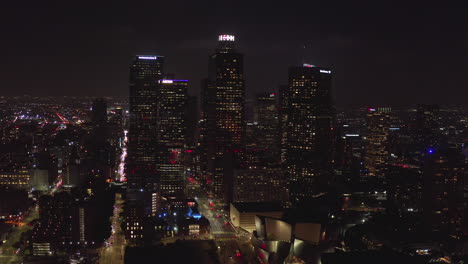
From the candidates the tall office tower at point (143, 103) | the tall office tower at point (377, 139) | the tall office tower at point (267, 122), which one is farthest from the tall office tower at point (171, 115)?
the tall office tower at point (377, 139)

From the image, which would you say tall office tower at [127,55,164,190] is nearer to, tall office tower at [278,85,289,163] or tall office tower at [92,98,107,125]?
tall office tower at [278,85,289,163]

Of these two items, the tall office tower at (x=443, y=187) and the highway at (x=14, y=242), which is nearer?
the highway at (x=14, y=242)

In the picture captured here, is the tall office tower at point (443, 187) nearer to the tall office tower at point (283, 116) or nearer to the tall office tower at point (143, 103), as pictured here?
the tall office tower at point (283, 116)

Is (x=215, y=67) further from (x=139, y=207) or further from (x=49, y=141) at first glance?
(x=139, y=207)

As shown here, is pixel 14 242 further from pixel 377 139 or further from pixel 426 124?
pixel 426 124

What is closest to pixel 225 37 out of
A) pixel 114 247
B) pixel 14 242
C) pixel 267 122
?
pixel 267 122

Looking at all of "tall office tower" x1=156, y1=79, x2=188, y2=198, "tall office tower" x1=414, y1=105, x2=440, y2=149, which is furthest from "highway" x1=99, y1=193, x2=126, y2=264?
"tall office tower" x1=414, y1=105, x2=440, y2=149
